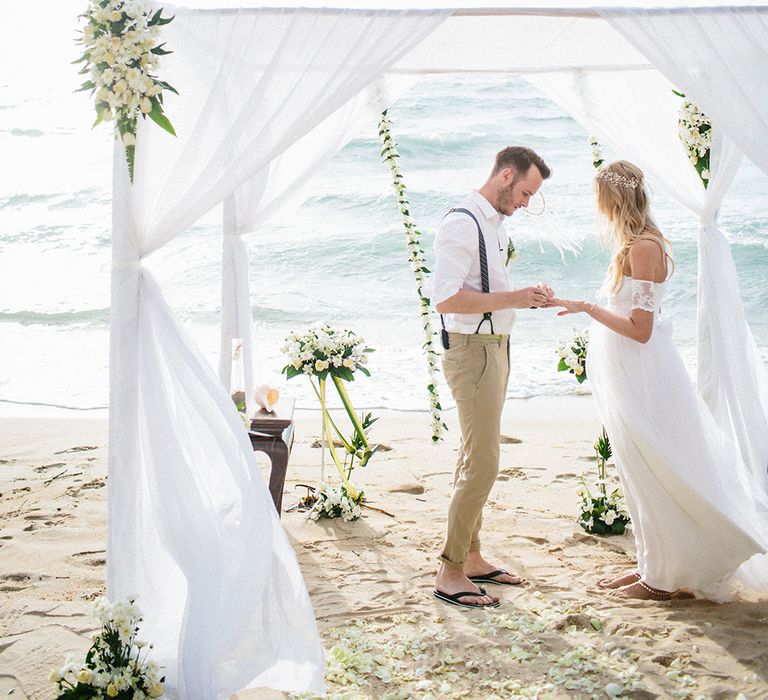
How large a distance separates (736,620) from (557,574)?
88 cm

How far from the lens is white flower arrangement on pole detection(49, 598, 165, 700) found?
9.89 ft

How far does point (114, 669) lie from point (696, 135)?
3.69m

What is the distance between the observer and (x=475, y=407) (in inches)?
155

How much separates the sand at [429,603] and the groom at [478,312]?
0.51 meters

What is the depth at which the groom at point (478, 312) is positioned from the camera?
3830 millimetres

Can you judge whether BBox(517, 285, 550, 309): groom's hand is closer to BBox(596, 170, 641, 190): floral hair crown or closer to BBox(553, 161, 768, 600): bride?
BBox(553, 161, 768, 600): bride

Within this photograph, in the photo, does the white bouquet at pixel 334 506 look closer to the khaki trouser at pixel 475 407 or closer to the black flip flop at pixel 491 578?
the black flip flop at pixel 491 578

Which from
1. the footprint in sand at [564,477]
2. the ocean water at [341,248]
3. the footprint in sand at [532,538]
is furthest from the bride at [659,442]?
the ocean water at [341,248]

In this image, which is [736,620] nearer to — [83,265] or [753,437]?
[753,437]

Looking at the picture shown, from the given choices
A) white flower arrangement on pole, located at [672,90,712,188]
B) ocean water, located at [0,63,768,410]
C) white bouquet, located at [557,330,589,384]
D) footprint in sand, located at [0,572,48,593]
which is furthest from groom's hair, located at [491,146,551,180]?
ocean water, located at [0,63,768,410]

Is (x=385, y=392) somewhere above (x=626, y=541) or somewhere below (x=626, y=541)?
above

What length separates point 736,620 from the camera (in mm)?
3867

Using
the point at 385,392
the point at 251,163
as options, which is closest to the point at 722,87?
the point at 251,163

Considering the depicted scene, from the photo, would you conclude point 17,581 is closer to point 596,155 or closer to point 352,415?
point 352,415
